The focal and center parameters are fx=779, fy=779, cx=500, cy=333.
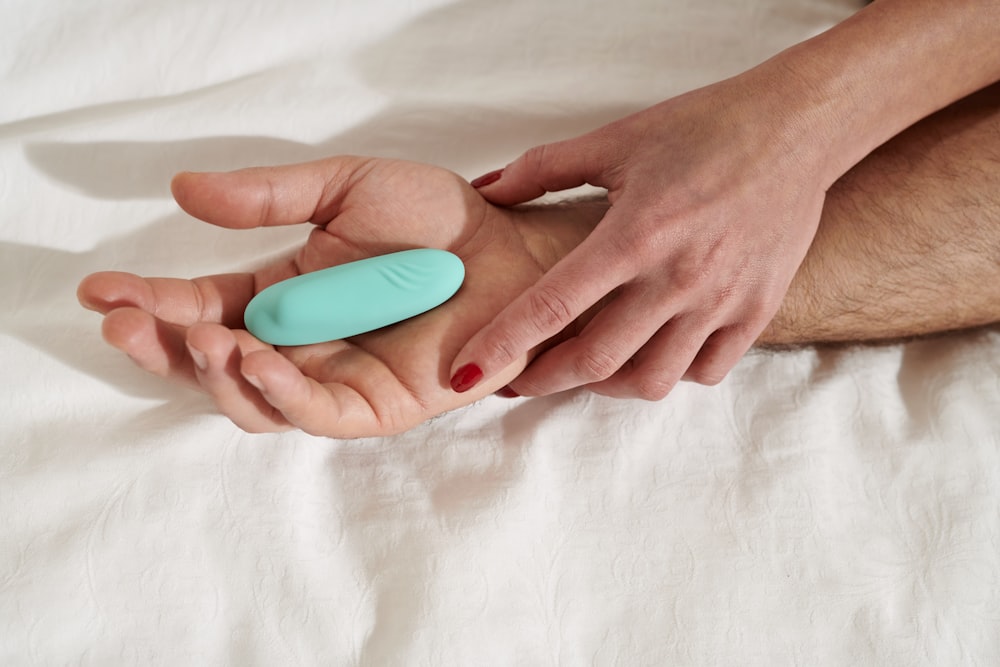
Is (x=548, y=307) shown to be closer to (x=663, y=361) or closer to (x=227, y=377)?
(x=663, y=361)

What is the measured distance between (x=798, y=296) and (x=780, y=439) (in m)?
0.21

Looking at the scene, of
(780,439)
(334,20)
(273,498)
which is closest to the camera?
(273,498)

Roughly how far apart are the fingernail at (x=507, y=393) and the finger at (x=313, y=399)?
0.17 m

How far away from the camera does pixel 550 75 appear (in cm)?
112

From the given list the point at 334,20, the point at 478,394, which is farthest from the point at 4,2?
the point at 478,394

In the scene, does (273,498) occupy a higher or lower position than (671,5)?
lower

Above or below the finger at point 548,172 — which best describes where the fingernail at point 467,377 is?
below

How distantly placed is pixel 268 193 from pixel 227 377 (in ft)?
0.80

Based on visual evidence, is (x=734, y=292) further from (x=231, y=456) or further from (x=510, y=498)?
(x=231, y=456)

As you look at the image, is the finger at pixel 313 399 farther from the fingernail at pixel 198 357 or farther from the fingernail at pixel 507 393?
the fingernail at pixel 507 393

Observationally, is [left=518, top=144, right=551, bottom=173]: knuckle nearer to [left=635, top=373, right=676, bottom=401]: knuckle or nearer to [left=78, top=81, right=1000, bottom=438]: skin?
[left=78, top=81, right=1000, bottom=438]: skin

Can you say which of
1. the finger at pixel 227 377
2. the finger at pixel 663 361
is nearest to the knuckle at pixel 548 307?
the finger at pixel 663 361

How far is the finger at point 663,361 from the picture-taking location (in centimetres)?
87

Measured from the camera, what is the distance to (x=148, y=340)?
675 mm
